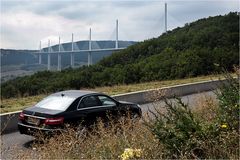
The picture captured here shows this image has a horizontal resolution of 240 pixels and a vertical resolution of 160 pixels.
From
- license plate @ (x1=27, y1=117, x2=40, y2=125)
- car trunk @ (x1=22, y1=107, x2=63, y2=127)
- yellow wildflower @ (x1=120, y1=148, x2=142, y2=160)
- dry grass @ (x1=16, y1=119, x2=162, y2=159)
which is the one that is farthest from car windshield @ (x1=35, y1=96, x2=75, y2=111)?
yellow wildflower @ (x1=120, y1=148, x2=142, y2=160)

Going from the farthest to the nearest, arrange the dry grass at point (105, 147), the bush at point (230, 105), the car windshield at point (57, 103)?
the car windshield at point (57, 103) → the bush at point (230, 105) → the dry grass at point (105, 147)

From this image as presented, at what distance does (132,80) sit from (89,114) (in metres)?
26.5

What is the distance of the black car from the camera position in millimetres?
9531

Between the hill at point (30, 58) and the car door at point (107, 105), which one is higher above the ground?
the hill at point (30, 58)

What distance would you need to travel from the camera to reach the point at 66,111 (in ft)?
32.0

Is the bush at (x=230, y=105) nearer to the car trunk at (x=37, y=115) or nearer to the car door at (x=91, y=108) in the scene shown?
the car door at (x=91, y=108)

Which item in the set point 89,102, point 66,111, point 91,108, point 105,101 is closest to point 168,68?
point 105,101

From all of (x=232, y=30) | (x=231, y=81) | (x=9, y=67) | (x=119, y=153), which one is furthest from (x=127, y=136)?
(x=9, y=67)

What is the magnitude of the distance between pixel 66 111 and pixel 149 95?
5649 mm

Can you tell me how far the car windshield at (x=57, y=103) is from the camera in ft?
32.7

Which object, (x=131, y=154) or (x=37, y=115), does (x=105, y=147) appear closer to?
(x=131, y=154)

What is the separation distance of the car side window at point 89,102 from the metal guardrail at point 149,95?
4.74 feet

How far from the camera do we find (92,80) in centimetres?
3616

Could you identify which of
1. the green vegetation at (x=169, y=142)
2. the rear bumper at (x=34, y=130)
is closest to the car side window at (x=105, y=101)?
the rear bumper at (x=34, y=130)
